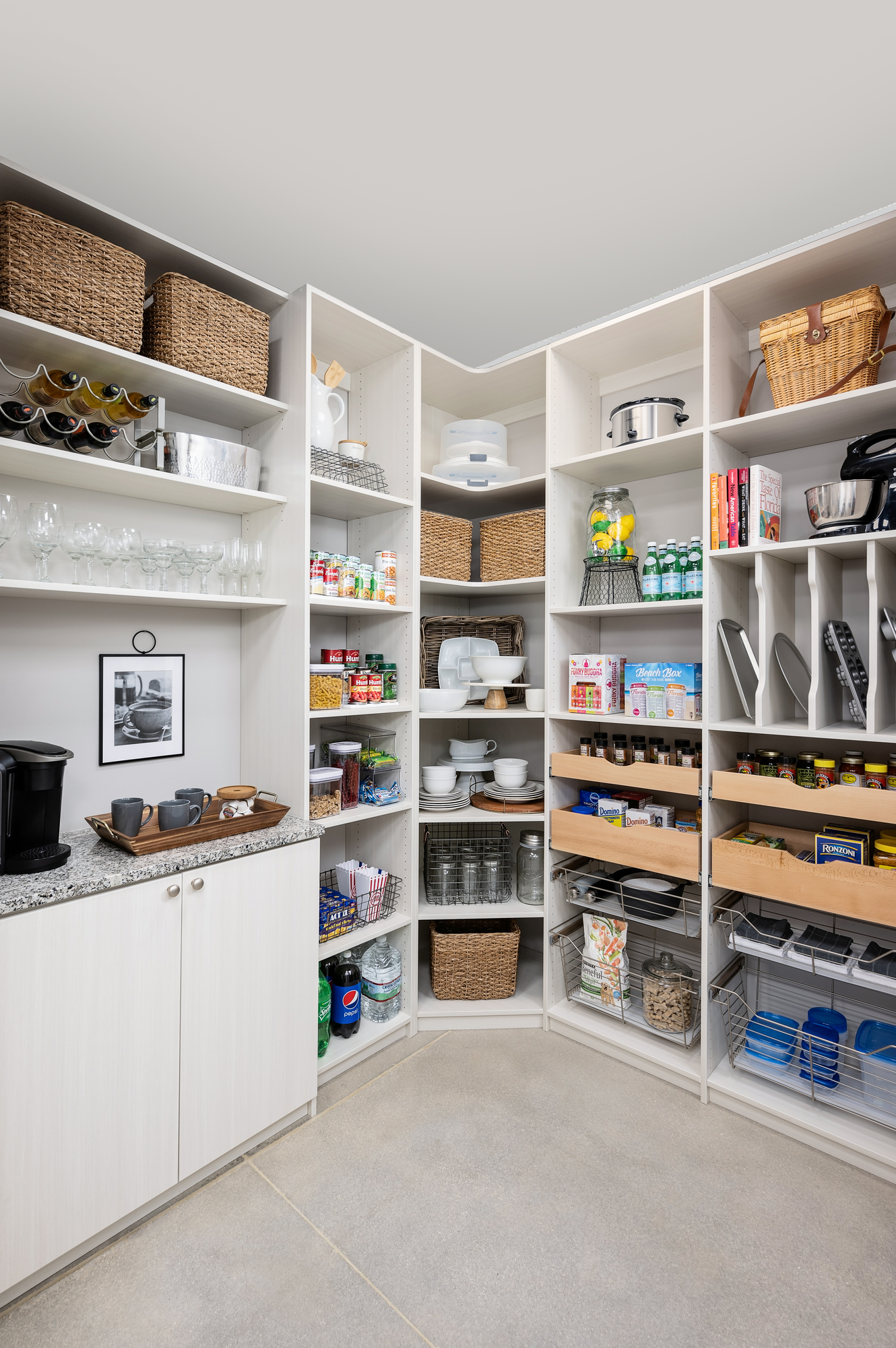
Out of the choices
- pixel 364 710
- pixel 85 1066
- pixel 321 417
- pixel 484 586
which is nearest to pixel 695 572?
pixel 484 586

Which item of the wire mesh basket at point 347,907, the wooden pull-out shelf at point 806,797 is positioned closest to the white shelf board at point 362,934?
the wire mesh basket at point 347,907

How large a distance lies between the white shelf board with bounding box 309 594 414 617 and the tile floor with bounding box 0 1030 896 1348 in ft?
5.15

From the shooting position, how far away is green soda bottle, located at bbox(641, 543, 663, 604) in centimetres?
221

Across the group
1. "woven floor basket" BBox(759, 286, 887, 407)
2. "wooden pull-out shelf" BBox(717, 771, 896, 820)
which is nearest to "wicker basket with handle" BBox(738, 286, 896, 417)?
"woven floor basket" BBox(759, 286, 887, 407)

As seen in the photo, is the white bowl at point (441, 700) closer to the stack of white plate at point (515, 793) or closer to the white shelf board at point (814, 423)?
the stack of white plate at point (515, 793)

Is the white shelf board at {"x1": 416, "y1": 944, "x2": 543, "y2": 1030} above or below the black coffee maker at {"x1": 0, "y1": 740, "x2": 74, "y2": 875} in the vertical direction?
below

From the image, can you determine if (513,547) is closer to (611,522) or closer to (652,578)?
(611,522)

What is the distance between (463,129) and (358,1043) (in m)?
2.75

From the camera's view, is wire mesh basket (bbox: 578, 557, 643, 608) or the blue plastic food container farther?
wire mesh basket (bbox: 578, 557, 643, 608)

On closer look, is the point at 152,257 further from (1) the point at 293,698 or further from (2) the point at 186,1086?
(2) the point at 186,1086

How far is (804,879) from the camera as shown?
1843 mm

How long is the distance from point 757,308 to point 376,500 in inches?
55.7

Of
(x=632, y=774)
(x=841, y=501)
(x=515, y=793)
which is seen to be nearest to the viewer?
(x=841, y=501)

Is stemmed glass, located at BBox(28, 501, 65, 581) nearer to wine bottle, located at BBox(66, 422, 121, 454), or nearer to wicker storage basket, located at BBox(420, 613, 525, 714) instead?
wine bottle, located at BBox(66, 422, 121, 454)
